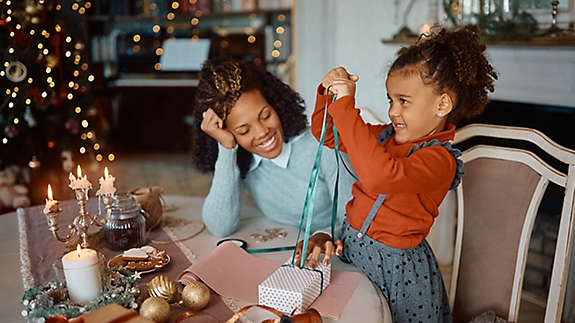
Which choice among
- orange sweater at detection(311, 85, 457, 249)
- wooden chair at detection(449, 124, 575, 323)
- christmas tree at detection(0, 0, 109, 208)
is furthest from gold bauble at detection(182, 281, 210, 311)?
christmas tree at detection(0, 0, 109, 208)

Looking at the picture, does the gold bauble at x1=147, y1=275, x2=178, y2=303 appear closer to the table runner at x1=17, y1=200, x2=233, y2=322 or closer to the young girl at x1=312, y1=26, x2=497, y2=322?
the table runner at x1=17, y1=200, x2=233, y2=322

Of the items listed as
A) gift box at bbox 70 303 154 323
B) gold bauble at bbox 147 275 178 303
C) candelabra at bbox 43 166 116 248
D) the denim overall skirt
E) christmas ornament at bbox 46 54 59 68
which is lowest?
the denim overall skirt

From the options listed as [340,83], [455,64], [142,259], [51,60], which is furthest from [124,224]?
[51,60]

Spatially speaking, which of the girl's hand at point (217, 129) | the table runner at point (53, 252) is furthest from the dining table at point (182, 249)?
the girl's hand at point (217, 129)

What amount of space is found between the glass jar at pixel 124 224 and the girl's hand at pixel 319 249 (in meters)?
0.40

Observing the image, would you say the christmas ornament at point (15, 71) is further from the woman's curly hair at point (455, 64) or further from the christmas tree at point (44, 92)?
the woman's curly hair at point (455, 64)

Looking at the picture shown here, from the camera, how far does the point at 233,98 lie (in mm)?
1478

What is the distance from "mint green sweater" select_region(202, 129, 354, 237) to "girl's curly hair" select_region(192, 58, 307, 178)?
54 millimetres

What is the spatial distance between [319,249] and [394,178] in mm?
234

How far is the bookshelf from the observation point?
5.05 metres

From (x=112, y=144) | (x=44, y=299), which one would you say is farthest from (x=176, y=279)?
(x=112, y=144)

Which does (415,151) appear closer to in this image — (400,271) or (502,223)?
(400,271)

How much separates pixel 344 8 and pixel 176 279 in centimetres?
277

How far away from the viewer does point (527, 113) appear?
2584 millimetres
